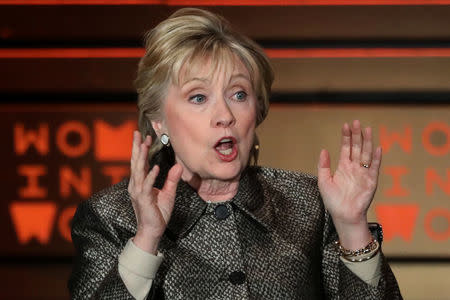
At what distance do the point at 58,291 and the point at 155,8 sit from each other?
1.05 m

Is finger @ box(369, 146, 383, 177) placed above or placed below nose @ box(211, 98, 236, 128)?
below

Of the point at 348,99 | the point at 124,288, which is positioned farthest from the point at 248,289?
the point at 348,99

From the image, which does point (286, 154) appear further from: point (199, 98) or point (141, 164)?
point (141, 164)

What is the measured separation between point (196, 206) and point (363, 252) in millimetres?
377

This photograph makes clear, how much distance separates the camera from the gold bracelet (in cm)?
182

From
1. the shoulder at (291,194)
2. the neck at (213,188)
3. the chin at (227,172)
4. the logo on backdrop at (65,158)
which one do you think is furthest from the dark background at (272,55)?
the chin at (227,172)

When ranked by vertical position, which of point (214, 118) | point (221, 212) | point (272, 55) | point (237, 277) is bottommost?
point (237, 277)

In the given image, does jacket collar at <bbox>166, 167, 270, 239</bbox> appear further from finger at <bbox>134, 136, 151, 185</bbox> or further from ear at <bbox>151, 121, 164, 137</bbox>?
finger at <bbox>134, 136, 151, 185</bbox>

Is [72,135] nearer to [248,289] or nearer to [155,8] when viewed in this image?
[155,8]

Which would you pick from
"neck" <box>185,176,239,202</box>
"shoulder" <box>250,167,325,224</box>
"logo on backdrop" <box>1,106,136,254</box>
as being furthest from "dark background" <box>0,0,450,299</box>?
"neck" <box>185,176,239,202</box>

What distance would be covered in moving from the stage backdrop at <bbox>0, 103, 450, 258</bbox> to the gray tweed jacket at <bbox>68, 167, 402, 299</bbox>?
1083mm

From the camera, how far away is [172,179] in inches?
69.4

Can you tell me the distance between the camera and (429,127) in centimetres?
310

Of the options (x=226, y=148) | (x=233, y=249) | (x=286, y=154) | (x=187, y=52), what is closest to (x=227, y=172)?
(x=226, y=148)
